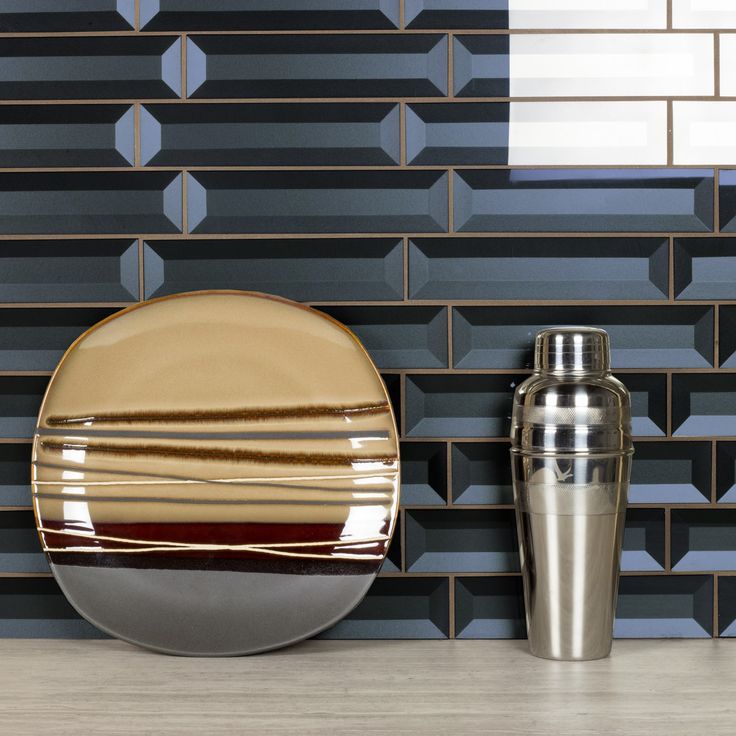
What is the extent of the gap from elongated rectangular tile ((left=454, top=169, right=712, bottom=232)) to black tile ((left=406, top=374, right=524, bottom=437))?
0.65ft

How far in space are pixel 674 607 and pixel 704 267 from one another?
44 cm

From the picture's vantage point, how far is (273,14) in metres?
0.99

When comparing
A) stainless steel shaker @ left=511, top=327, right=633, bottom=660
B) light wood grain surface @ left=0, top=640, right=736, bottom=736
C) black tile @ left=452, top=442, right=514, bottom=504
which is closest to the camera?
light wood grain surface @ left=0, top=640, right=736, bottom=736

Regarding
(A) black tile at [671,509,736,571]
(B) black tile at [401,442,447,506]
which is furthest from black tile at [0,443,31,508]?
(A) black tile at [671,509,736,571]

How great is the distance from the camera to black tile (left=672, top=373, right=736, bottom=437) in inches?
38.9

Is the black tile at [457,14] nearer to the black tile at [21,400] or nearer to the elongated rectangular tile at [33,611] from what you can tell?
the black tile at [21,400]

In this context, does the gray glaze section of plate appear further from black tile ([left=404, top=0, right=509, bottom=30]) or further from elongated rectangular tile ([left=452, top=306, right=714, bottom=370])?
black tile ([left=404, top=0, right=509, bottom=30])

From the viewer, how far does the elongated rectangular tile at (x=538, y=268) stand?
0.99m

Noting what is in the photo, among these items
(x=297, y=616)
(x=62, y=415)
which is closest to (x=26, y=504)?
(x=62, y=415)

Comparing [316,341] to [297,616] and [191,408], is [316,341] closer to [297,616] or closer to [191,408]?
[191,408]

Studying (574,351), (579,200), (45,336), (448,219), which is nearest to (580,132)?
(579,200)

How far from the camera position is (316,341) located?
3.04 feet

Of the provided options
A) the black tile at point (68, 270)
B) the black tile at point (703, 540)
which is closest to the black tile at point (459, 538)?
the black tile at point (703, 540)

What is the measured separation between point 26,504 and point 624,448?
0.75 metres
